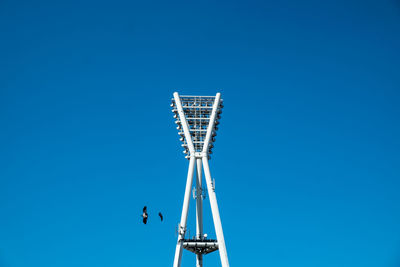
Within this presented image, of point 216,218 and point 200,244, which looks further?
point 200,244

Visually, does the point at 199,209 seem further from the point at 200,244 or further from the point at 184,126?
the point at 184,126

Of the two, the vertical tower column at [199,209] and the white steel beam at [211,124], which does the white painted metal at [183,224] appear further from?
the white steel beam at [211,124]

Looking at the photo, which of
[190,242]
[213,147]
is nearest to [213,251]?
[190,242]

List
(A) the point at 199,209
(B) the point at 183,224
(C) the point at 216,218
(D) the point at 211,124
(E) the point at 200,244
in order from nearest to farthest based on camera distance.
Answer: (C) the point at 216,218 → (B) the point at 183,224 → (E) the point at 200,244 → (A) the point at 199,209 → (D) the point at 211,124

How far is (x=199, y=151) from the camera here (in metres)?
56.0

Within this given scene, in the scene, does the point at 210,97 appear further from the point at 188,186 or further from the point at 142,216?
the point at 142,216

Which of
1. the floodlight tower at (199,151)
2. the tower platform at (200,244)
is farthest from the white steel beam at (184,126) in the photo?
the tower platform at (200,244)

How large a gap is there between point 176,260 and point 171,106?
1786 cm

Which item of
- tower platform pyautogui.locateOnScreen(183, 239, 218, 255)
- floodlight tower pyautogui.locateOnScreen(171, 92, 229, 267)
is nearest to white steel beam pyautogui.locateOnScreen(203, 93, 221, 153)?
floodlight tower pyautogui.locateOnScreen(171, 92, 229, 267)

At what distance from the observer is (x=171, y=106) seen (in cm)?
5734

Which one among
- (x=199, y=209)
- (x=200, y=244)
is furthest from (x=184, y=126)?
(x=200, y=244)

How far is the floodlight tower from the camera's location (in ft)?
168

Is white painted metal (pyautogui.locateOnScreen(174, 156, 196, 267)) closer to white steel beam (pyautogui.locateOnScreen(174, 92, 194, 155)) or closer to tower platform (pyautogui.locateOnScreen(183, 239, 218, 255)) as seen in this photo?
tower platform (pyautogui.locateOnScreen(183, 239, 218, 255))

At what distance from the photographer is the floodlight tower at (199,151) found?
51188 millimetres
